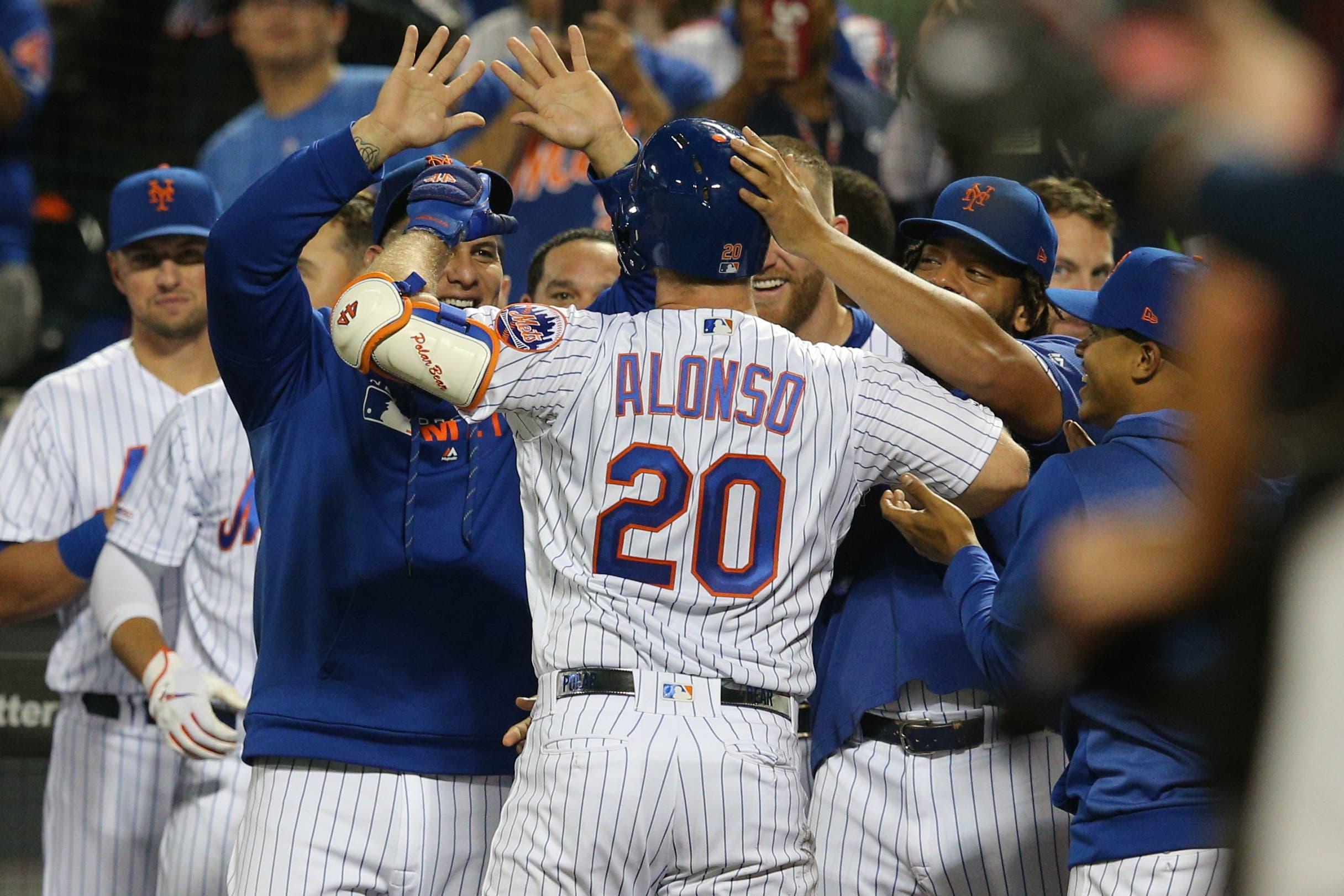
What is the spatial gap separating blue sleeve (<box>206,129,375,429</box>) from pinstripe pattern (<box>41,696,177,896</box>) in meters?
1.37

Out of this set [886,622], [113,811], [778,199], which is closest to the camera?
[778,199]

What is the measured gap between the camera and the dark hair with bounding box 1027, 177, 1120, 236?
3.96 metres

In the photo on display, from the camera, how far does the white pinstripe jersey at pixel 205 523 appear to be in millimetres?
3361

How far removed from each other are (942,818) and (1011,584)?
51 centimetres

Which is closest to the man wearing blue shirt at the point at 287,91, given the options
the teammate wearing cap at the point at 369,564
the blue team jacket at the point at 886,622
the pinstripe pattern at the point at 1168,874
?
the teammate wearing cap at the point at 369,564

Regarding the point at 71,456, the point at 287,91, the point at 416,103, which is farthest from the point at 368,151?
the point at 287,91

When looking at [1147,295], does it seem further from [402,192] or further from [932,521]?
[402,192]

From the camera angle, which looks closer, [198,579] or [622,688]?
[622,688]

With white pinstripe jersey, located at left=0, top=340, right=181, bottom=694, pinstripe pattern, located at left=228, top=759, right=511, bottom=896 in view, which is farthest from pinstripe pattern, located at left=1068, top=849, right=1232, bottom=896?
white pinstripe jersey, located at left=0, top=340, right=181, bottom=694

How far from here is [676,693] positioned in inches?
86.9

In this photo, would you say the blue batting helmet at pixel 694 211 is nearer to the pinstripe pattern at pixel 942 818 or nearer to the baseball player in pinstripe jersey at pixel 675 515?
the baseball player in pinstripe jersey at pixel 675 515

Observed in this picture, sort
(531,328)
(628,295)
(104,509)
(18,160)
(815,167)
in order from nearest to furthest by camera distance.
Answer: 1. (531,328)
2. (628,295)
3. (815,167)
4. (104,509)
5. (18,160)

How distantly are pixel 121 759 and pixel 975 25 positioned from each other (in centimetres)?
266

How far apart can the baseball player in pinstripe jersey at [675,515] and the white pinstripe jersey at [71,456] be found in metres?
1.78
